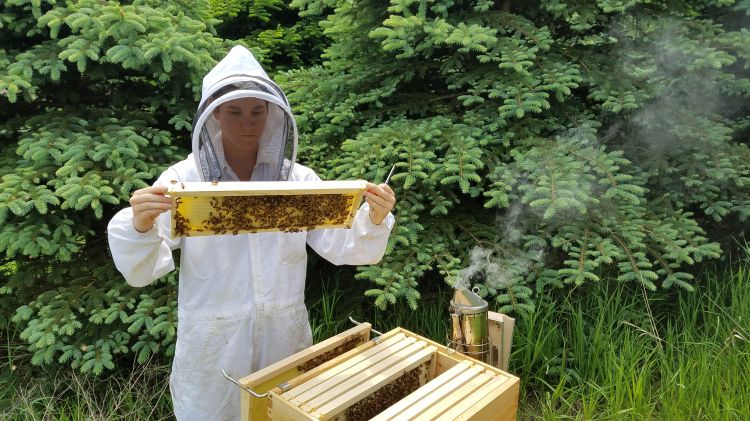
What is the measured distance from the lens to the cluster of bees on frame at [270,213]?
185cm

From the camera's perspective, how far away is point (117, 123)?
3.46 metres

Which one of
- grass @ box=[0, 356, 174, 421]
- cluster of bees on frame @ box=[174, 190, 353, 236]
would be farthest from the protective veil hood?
grass @ box=[0, 356, 174, 421]

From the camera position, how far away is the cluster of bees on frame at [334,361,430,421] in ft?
5.79

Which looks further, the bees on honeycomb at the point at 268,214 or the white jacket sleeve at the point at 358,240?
the white jacket sleeve at the point at 358,240

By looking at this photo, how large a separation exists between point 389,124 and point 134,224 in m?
2.32

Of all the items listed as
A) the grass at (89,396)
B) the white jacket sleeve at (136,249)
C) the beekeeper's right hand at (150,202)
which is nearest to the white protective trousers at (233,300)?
the white jacket sleeve at (136,249)

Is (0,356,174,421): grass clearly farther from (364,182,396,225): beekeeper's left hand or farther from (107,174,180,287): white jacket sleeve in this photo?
(364,182,396,225): beekeeper's left hand

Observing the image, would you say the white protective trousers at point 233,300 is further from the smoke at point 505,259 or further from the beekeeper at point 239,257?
the smoke at point 505,259

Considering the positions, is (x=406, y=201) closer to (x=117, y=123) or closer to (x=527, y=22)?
(x=527, y=22)

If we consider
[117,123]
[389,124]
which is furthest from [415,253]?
[117,123]

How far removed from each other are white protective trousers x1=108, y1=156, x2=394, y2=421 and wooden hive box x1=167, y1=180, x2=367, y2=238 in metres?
0.18

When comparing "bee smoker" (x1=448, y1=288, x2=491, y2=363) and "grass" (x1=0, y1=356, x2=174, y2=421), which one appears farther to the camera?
"grass" (x1=0, y1=356, x2=174, y2=421)

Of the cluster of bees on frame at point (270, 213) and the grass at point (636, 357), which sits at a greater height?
the cluster of bees on frame at point (270, 213)

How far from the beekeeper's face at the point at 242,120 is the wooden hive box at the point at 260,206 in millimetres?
336
